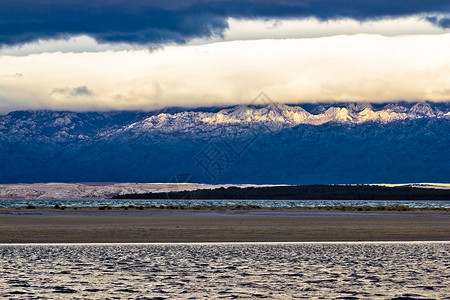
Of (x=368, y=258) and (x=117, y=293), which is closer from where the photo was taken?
(x=117, y=293)

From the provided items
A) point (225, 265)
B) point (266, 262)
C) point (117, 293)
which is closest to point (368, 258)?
point (266, 262)

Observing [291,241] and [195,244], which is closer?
[195,244]

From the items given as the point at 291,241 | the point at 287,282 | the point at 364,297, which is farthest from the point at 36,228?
the point at 364,297

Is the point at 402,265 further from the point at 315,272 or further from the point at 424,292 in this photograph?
the point at 424,292

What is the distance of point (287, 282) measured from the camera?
103 ft

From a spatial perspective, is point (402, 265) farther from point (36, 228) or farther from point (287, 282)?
point (36, 228)

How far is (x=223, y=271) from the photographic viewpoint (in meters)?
35.1

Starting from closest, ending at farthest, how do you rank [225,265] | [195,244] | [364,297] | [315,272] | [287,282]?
[364,297] < [287,282] < [315,272] < [225,265] < [195,244]

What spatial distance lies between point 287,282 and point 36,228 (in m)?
39.7

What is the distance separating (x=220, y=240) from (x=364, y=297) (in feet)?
92.8

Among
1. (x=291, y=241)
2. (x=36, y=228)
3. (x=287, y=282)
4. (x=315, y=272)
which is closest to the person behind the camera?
(x=287, y=282)

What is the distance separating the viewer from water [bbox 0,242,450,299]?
28359 mm

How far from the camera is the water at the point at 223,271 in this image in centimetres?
2836

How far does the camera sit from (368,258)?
41406 mm
